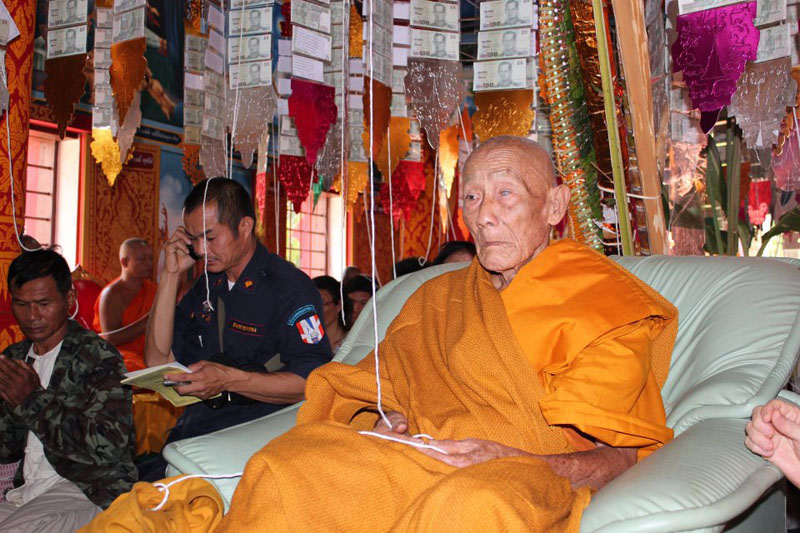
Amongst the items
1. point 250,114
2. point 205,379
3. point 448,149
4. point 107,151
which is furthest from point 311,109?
point 205,379

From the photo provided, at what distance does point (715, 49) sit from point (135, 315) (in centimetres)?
420

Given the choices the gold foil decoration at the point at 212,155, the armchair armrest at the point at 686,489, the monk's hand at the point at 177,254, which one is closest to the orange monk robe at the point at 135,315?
the gold foil decoration at the point at 212,155

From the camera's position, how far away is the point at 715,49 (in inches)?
91.0

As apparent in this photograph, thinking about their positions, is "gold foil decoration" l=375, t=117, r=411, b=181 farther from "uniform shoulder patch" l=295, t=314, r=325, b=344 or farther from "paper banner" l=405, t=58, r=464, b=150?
"uniform shoulder patch" l=295, t=314, r=325, b=344

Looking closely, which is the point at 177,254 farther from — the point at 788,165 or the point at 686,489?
the point at 788,165

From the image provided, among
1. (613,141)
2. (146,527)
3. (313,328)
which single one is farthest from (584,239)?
(146,527)

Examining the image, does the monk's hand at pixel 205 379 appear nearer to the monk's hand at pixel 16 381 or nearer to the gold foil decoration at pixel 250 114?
the monk's hand at pixel 16 381

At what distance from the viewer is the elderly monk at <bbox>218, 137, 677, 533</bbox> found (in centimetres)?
134

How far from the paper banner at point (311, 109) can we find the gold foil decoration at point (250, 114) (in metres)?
0.20

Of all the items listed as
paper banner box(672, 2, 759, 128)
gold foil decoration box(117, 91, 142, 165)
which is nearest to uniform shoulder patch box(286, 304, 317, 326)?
paper banner box(672, 2, 759, 128)

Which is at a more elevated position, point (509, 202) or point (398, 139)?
point (398, 139)

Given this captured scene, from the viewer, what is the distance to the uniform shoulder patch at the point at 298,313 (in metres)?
2.45

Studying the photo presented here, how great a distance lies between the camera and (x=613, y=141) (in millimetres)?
2578

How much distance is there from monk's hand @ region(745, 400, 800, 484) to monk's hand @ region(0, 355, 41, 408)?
196cm
